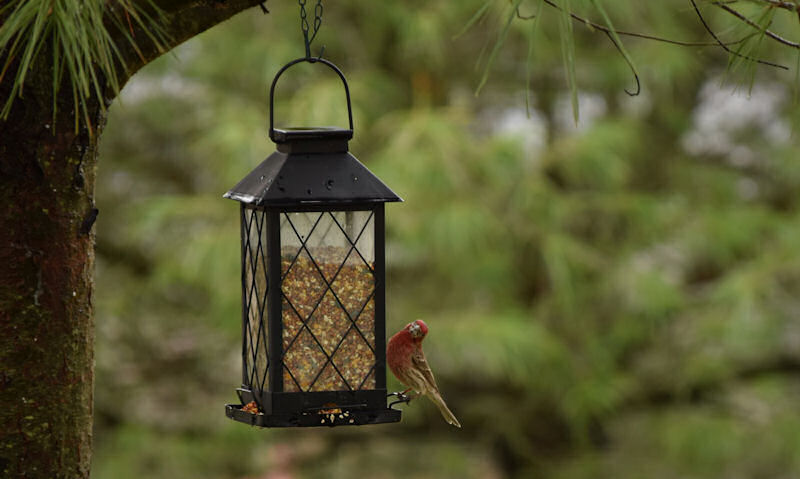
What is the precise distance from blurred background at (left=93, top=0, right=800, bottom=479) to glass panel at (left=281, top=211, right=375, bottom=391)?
10.2 ft

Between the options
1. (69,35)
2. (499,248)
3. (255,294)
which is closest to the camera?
(69,35)

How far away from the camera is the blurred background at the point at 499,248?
17.2 feet

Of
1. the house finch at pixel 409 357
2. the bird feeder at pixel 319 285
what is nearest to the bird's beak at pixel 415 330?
the house finch at pixel 409 357

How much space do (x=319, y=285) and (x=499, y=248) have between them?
12.4 ft

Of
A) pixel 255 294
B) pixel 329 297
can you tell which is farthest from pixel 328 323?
pixel 255 294

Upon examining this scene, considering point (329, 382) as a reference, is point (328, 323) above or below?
above

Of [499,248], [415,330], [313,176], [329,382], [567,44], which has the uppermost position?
[499,248]

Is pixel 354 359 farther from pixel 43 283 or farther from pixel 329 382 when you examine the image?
pixel 43 283

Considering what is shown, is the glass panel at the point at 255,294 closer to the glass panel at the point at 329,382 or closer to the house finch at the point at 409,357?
the glass panel at the point at 329,382

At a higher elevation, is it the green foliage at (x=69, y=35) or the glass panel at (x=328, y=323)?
the green foliage at (x=69, y=35)

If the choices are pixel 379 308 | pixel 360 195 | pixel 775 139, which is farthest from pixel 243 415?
pixel 775 139

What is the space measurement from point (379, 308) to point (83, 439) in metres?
0.55

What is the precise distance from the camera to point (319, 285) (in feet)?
5.97

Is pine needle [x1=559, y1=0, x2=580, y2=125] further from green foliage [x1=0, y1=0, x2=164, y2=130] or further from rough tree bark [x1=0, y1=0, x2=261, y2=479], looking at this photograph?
rough tree bark [x1=0, y1=0, x2=261, y2=479]
